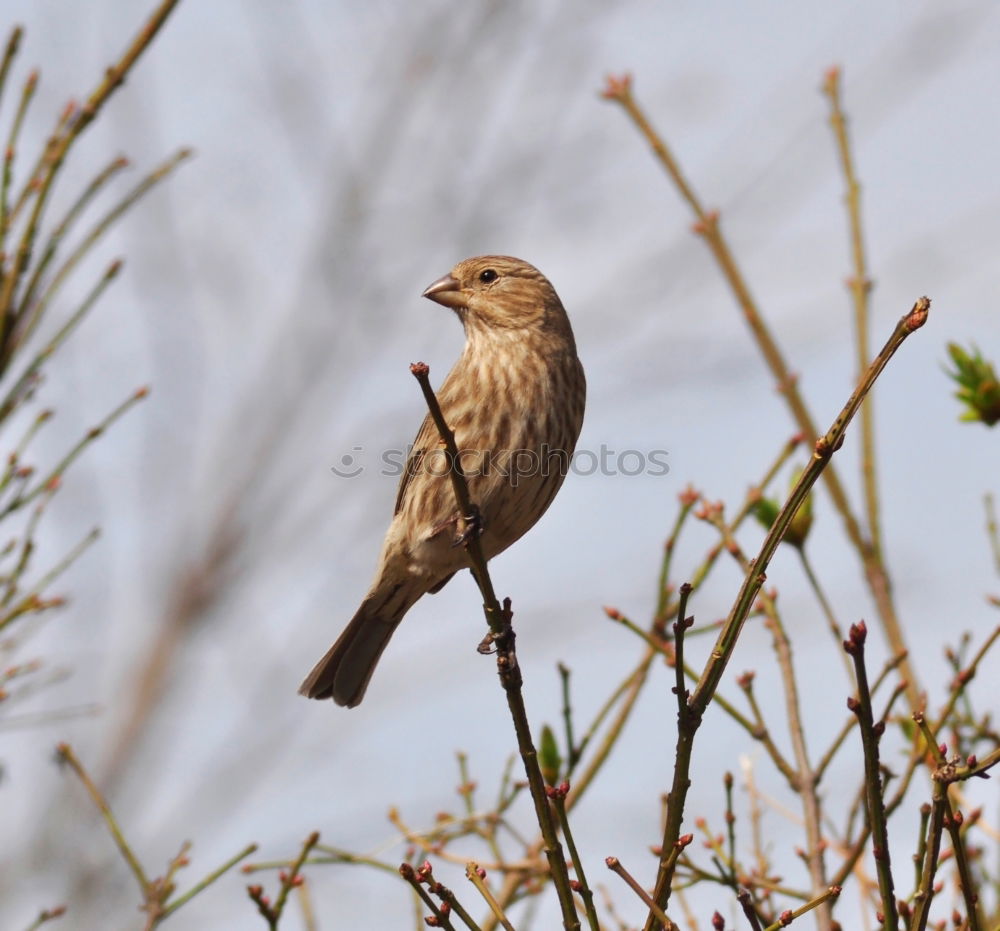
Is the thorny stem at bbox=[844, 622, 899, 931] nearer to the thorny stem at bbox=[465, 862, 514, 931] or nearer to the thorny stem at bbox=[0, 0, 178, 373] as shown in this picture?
the thorny stem at bbox=[465, 862, 514, 931]

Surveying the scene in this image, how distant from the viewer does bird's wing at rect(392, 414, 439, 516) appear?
503cm

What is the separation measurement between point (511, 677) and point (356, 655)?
8.09 feet

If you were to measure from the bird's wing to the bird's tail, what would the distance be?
14.5 inches

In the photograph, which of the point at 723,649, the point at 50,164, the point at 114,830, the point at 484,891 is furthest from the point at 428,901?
the point at 50,164

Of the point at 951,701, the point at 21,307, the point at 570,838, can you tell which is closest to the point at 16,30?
the point at 21,307

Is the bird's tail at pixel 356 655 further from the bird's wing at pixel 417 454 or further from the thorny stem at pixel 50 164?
the thorny stem at pixel 50 164

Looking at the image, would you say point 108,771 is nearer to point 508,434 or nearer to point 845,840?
point 508,434

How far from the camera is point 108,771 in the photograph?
1180cm

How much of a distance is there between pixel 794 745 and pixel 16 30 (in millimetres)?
2703

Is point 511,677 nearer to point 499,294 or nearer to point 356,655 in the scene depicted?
point 356,655

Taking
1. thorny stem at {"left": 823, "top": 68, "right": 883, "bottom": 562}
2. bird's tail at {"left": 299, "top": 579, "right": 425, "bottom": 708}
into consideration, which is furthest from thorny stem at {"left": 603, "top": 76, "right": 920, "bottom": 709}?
bird's tail at {"left": 299, "top": 579, "right": 425, "bottom": 708}

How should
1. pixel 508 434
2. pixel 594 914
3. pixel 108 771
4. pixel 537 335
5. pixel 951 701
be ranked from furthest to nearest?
1. pixel 108 771
2. pixel 537 335
3. pixel 508 434
4. pixel 951 701
5. pixel 594 914

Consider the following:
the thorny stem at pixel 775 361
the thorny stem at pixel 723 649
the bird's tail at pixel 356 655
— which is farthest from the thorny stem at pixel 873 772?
the bird's tail at pixel 356 655

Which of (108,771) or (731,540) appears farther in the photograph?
(108,771)
